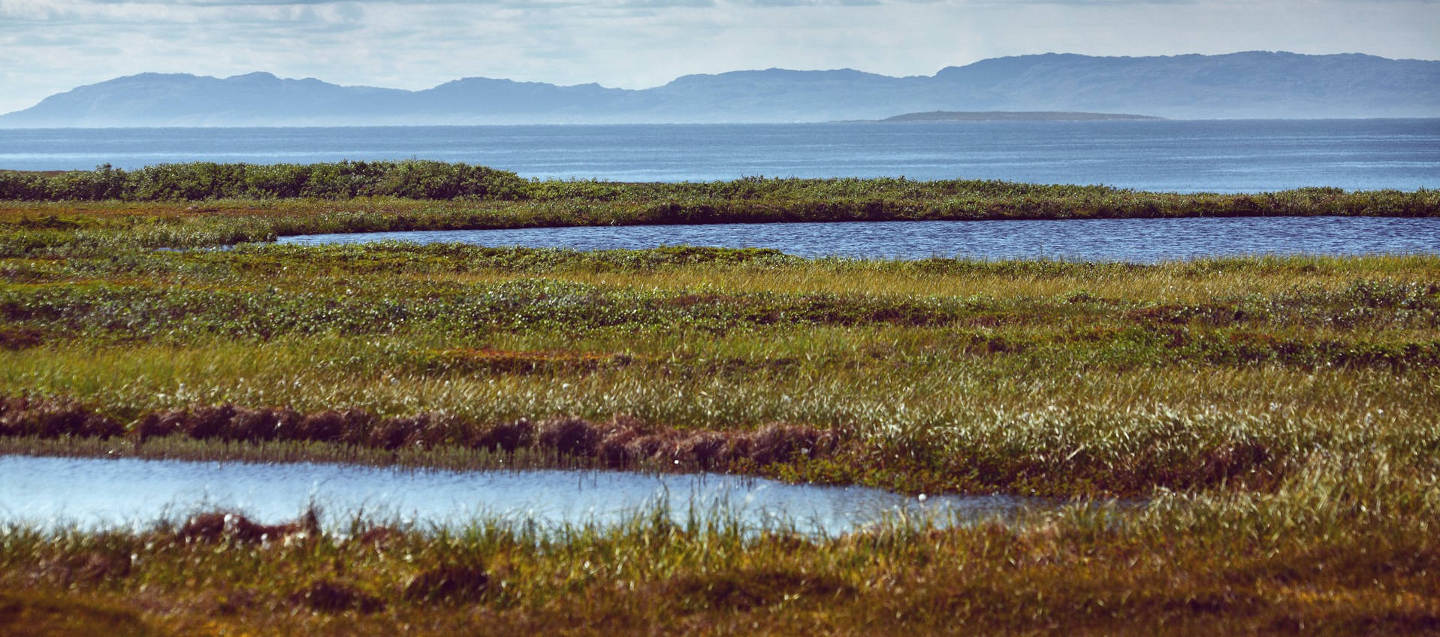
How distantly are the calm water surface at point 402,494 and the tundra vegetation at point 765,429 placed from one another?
470mm

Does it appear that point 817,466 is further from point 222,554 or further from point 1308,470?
point 222,554

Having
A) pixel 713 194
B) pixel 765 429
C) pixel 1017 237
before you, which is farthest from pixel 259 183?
pixel 765 429

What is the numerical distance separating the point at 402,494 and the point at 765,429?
533 centimetres

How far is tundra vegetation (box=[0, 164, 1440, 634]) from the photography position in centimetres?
1042

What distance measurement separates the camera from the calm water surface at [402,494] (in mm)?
14859

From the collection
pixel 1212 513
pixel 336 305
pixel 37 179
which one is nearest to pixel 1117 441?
pixel 1212 513

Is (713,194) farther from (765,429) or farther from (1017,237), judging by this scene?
(765,429)

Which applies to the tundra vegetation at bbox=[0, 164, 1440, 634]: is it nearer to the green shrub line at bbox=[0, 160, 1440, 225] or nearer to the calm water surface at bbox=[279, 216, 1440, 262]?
the calm water surface at bbox=[279, 216, 1440, 262]

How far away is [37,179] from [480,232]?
135ft

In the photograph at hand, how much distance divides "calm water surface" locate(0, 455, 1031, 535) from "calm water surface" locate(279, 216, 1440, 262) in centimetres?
3536

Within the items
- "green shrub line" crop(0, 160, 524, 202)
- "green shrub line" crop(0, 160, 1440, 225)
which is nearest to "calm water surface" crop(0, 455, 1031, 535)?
"green shrub line" crop(0, 160, 1440, 225)

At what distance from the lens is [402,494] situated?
16.2 m

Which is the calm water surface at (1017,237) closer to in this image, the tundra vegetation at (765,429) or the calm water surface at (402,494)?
the tundra vegetation at (765,429)

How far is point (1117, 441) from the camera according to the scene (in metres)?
16.5
